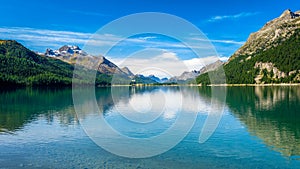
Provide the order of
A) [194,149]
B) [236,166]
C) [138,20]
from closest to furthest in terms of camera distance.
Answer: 1. [138,20]
2. [236,166]
3. [194,149]

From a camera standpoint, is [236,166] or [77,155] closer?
[236,166]

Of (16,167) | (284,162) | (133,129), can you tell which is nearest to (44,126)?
(133,129)

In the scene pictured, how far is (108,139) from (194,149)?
958 cm

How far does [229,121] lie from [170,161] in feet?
73.9

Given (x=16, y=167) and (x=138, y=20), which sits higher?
(x=138, y=20)

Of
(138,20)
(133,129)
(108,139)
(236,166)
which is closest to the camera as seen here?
(138,20)

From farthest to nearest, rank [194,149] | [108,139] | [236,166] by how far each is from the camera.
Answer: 1. [108,139]
2. [194,149]
3. [236,166]

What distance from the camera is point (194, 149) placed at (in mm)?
25234

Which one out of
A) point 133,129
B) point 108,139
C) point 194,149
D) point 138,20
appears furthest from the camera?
point 133,129

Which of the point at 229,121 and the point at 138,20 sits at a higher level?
the point at 138,20

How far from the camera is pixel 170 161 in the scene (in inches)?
Answer: 853

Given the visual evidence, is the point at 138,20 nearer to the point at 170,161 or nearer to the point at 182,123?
the point at 170,161

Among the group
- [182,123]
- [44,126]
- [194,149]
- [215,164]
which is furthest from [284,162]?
[44,126]

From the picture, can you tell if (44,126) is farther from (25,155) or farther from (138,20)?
(138,20)
